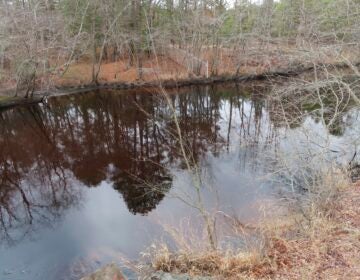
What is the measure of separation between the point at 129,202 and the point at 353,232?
23.0ft

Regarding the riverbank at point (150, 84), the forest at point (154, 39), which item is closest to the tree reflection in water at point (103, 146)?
the riverbank at point (150, 84)

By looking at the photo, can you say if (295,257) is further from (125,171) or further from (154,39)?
(154,39)

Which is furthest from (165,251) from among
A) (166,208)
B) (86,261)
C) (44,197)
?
(44,197)

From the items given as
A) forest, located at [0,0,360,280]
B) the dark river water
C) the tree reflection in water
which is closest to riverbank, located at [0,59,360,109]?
forest, located at [0,0,360,280]

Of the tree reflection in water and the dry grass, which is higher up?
the dry grass

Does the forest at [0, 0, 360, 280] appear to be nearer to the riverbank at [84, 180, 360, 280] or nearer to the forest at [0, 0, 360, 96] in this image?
the riverbank at [84, 180, 360, 280]

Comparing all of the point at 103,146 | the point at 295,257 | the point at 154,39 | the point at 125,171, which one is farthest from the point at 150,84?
the point at 295,257

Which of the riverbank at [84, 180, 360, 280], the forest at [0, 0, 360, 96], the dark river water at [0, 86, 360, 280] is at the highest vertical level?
the forest at [0, 0, 360, 96]

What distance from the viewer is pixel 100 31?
30.2 metres

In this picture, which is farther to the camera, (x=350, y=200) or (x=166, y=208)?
(x=166, y=208)

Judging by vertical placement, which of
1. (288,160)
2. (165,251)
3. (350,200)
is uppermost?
(288,160)

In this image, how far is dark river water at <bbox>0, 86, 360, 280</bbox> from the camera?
940cm

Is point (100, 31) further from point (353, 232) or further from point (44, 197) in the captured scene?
point (353, 232)

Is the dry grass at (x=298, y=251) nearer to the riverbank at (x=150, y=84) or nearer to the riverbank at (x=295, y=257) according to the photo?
the riverbank at (x=295, y=257)
